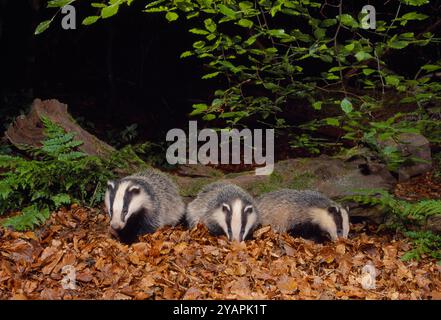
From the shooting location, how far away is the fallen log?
624 cm

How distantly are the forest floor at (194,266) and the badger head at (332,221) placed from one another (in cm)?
16

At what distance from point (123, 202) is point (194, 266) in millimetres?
1034

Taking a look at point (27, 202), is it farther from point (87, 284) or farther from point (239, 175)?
point (239, 175)

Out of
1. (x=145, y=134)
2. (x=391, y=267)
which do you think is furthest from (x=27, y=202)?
(x=145, y=134)

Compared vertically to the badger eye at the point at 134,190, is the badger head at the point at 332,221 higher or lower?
lower

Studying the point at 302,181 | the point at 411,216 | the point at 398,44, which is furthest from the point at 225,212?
the point at 398,44

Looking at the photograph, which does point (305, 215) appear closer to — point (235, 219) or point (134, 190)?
point (235, 219)

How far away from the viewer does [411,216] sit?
562 centimetres

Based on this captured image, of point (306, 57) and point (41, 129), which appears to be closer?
point (306, 57)

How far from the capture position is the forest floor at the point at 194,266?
3.87 meters

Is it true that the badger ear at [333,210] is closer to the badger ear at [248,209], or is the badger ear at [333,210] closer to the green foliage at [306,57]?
the green foliage at [306,57]

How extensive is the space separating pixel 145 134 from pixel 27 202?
644 cm

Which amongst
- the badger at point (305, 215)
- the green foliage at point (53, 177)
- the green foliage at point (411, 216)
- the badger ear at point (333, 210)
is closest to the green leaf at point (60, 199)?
the green foliage at point (53, 177)

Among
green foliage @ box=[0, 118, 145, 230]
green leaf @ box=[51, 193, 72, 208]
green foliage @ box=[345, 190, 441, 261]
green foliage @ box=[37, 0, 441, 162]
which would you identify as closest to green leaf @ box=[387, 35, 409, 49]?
green foliage @ box=[37, 0, 441, 162]
